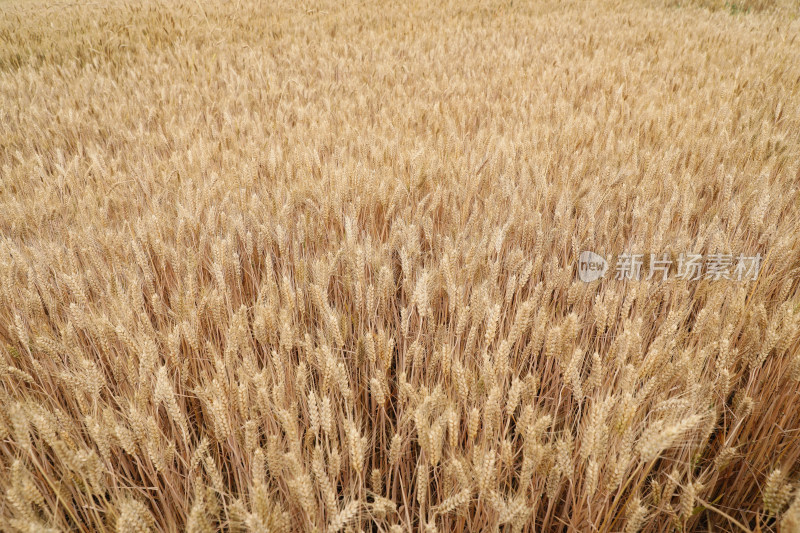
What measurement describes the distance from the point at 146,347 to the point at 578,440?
3.05 feet

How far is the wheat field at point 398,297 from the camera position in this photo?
85cm

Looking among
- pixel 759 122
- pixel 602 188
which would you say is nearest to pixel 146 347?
pixel 602 188

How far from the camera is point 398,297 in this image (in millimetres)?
1602

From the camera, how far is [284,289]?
1.17 m

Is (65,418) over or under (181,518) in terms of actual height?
over

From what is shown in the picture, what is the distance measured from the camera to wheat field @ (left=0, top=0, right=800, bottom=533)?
85 cm

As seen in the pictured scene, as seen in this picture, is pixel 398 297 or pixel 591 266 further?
pixel 398 297

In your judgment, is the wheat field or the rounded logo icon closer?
the wheat field

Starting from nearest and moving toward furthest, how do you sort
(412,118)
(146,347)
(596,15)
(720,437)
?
(146,347) → (720,437) → (412,118) → (596,15)

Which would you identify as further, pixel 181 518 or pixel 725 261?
pixel 725 261

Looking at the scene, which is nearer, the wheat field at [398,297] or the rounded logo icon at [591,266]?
the wheat field at [398,297]

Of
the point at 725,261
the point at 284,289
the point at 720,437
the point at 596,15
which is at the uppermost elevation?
the point at 596,15

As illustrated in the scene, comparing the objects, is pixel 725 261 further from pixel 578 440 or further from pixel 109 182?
pixel 109 182

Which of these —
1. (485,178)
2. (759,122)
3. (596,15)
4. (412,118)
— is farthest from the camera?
(596,15)
